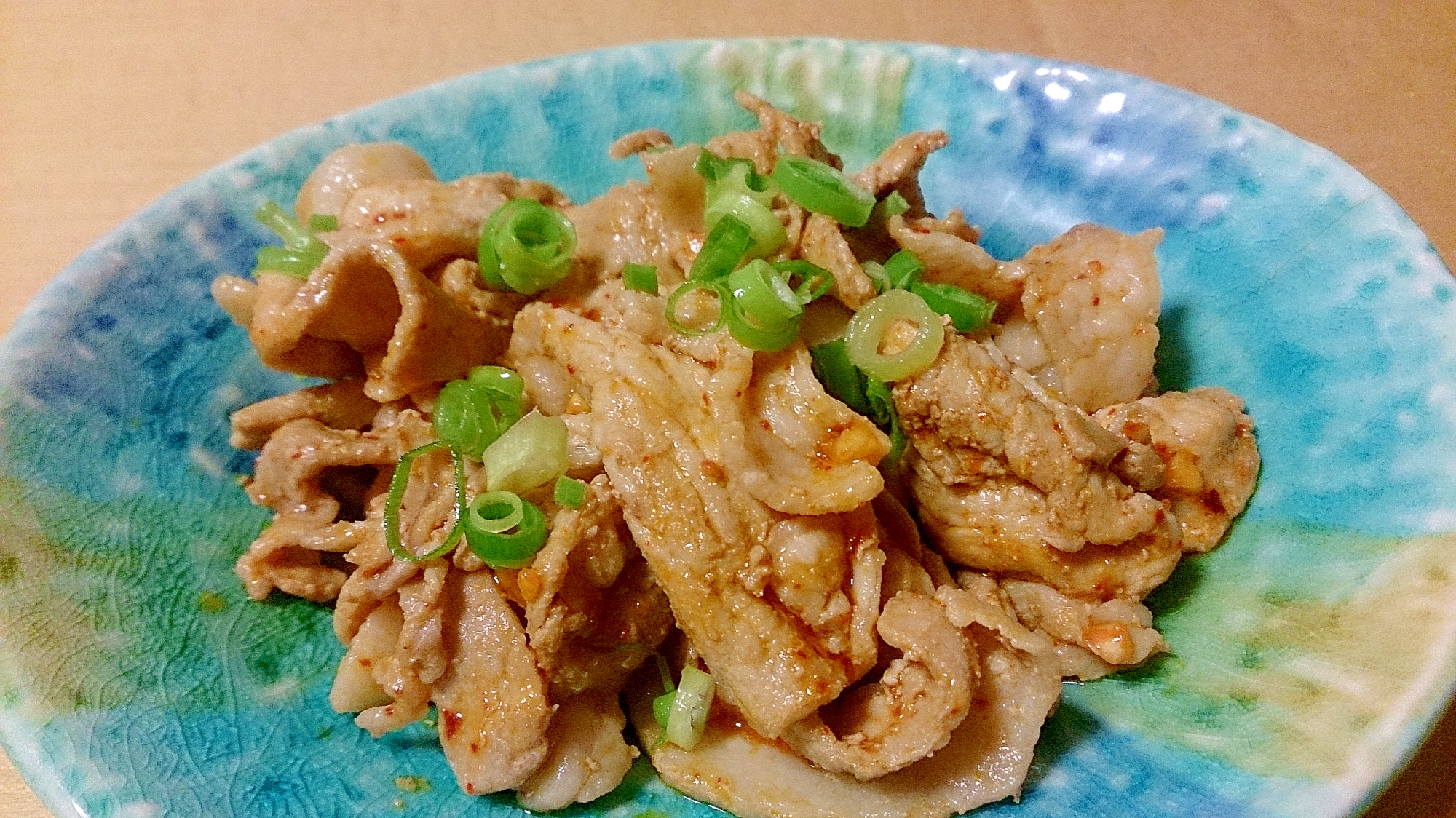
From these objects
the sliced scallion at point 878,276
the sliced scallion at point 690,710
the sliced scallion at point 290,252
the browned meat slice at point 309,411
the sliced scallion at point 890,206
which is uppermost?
the sliced scallion at point 890,206

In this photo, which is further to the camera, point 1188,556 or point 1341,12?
point 1341,12

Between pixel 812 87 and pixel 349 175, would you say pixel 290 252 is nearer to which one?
pixel 349 175

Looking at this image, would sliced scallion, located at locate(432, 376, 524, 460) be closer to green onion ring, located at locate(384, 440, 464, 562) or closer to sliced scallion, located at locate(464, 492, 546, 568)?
green onion ring, located at locate(384, 440, 464, 562)

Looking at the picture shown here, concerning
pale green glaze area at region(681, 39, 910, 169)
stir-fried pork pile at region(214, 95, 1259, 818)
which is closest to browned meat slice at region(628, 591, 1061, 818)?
stir-fried pork pile at region(214, 95, 1259, 818)

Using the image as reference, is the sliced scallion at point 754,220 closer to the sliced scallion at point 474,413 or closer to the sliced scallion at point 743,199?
the sliced scallion at point 743,199

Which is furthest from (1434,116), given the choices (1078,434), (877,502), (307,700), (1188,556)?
(307,700)

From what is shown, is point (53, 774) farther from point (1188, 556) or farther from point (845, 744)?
point (1188, 556)

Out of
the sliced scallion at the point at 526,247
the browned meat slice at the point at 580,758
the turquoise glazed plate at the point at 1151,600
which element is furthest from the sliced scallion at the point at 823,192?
the browned meat slice at the point at 580,758
